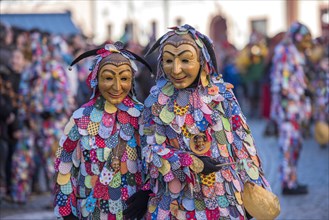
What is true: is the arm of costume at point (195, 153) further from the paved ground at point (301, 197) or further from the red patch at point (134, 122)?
the paved ground at point (301, 197)

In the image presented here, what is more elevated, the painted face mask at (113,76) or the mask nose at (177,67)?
the mask nose at (177,67)

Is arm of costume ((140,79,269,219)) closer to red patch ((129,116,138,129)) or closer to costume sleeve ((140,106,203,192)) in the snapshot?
costume sleeve ((140,106,203,192))

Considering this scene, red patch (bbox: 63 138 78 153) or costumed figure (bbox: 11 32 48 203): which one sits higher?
red patch (bbox: 63 138 78 153)

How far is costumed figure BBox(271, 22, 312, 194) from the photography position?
1050 centimetres

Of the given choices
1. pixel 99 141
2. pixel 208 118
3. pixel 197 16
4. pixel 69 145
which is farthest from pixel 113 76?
pixel 197 16

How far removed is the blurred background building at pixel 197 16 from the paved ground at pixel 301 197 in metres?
17.7

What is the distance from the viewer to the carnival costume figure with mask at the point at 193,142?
5480 mm

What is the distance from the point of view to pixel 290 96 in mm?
10516

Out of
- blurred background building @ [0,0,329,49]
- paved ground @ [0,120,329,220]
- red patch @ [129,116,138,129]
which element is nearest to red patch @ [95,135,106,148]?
red patch @ [129,116,138,129]

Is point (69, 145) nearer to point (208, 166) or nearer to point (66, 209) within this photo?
point (66, 209)

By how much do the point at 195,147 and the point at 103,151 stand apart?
0.77 meters

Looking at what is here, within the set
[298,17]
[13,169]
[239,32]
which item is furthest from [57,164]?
[239,32]

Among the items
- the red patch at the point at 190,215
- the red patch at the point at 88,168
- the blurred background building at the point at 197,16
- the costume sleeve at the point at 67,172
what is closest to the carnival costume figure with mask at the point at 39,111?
the costume sleeve at the point at 67,172

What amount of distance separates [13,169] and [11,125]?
1.90ft
